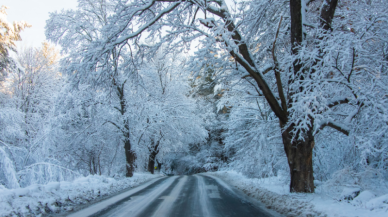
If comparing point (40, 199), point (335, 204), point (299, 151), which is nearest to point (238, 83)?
point (299, 151)

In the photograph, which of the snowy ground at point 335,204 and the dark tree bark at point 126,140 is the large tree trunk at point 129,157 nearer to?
the dark tree bark at point 126,140

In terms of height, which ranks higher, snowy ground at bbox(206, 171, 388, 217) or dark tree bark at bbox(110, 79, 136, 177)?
dark tree bark at bbox(110, 79, 136, 177)

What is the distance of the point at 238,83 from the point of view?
24.7 feet

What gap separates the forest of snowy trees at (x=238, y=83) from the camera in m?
4.82

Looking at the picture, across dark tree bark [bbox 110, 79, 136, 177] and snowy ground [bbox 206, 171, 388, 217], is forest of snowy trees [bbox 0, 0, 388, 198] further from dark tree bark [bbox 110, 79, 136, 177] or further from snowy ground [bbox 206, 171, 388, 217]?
snowy ground [bbox 206, 171, 388, 217]

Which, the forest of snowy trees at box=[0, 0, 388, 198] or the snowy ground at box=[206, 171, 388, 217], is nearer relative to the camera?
the snowy ground at box=[206, 171, 388, 217]

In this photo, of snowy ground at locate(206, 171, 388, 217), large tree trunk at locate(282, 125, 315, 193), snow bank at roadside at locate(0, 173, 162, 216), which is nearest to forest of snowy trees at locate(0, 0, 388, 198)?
large tree trunk at locate(282, 125, 315, 193)

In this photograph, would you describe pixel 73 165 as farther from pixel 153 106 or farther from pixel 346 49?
pixel 346 49

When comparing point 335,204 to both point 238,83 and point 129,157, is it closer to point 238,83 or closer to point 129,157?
point 238,83

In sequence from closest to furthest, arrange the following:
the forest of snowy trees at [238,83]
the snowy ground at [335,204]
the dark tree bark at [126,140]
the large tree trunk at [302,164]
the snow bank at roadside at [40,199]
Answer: the snowy ground at [335,204]
the snow bank at roadside at [40,199]
the forest of snowy trees at [238,83]
the large tree trunk at [302,164]
the dark tree bark at [126,140]

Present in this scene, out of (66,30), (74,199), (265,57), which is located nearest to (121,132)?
(66,30)

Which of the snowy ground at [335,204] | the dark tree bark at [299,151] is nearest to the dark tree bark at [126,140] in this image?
the snowy ground at [335,204]

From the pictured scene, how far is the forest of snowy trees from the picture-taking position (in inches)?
190

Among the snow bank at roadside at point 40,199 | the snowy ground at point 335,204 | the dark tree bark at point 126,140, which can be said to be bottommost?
the snowy ground at point 335,204
